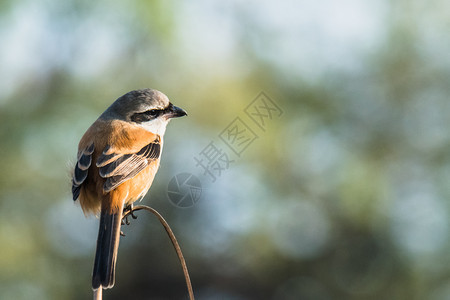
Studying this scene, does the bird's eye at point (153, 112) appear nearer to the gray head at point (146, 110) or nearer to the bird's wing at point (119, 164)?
the gray head at point (146, 110)

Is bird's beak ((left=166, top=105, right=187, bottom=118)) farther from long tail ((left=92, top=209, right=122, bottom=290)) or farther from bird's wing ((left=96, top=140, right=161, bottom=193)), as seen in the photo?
long tail ((left=92, top=209, right=122, bottom=290))

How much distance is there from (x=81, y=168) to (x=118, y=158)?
0.80 feet

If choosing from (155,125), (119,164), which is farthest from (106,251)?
(155,125)

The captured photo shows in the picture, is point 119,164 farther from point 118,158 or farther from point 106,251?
point 106,251

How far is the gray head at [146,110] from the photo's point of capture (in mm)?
4141

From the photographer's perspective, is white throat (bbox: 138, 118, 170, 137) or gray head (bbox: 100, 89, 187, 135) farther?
white throat (bbox: 138, 118, 170, 137)

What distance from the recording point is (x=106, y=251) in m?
3.29

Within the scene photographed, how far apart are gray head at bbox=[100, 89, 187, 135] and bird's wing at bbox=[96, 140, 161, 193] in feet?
0.63

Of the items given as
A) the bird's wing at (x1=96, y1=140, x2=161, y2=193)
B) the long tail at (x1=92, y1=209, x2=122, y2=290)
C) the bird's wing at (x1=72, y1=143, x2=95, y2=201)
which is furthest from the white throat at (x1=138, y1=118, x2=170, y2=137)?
the long tail at (x1=92, y1=209, x2=122, y2=290)

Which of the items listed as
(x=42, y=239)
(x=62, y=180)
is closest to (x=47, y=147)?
(x=62, y=180)

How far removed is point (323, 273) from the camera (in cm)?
1151

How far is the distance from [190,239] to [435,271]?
5.09 meters

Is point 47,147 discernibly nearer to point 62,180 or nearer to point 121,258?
point 62,180

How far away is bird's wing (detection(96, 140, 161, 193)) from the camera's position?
3.78 meters
